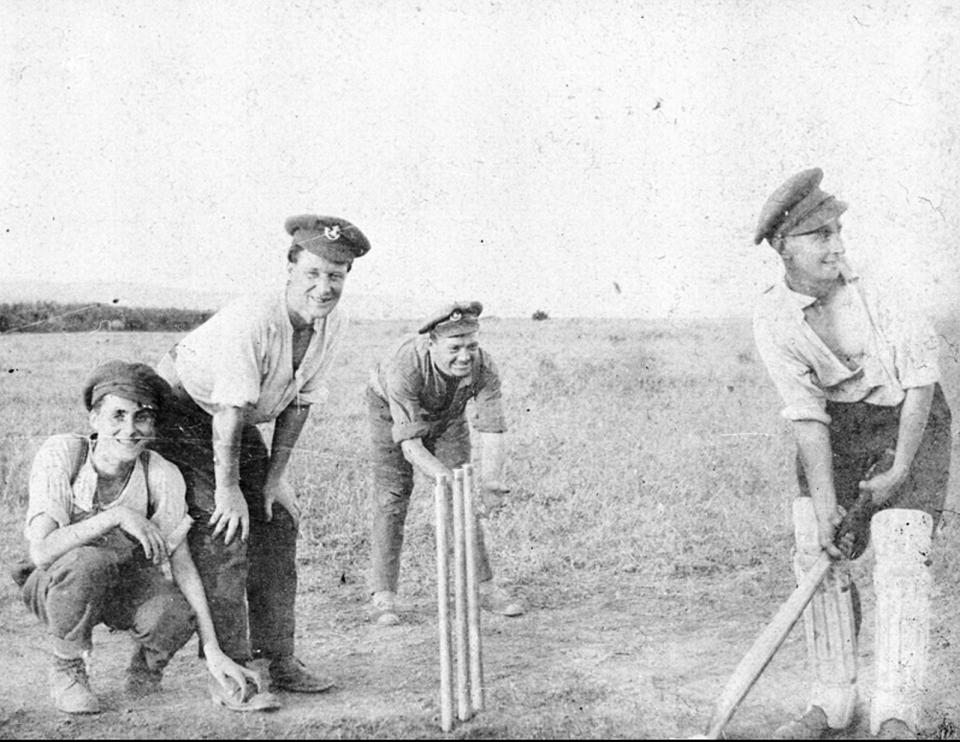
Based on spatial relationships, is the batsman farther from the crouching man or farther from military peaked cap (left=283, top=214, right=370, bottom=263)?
the crouching man

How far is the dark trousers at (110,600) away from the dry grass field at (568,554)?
33cm

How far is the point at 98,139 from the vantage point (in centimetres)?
572

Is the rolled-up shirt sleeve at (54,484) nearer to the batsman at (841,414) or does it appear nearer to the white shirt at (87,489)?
the white shirt at (87,489)

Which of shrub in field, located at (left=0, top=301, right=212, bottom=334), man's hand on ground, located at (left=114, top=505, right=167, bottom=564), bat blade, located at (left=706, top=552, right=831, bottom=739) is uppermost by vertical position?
shrub in field, located at (left=0, top=301, right=212, bottom=334)

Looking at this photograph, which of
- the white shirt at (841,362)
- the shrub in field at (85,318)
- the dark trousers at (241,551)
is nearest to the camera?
the white shirt at (841,362)

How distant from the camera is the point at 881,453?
4.93 meters

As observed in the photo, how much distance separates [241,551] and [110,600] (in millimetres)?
594

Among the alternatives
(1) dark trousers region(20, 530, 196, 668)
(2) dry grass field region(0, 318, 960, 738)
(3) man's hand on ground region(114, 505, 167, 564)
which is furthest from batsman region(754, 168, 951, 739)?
(3) man's hand on ground region(114, 505, 167, 564)

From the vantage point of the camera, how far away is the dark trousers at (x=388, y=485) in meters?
5.95

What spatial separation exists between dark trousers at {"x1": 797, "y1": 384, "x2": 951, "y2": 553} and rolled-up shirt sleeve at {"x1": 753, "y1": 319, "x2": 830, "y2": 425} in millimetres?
151

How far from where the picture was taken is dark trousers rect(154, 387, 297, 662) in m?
4.88

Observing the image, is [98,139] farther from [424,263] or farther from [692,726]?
[692,726]

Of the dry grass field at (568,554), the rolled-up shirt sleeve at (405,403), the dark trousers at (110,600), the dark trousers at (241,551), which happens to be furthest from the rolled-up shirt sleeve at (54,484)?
the rolled-up shirt sleeve at (405,403)

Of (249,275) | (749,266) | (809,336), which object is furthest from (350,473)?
(809,336)
